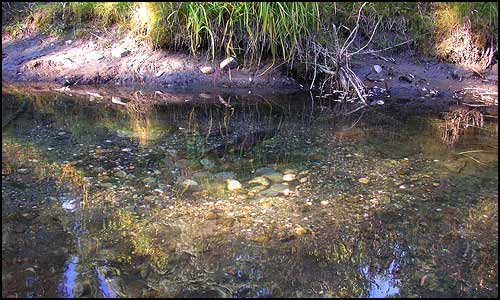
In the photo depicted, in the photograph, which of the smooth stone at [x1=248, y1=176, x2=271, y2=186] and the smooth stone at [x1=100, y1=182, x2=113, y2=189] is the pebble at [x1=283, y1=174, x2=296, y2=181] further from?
the smooth stone at [x1=100, y1=182, x2=113, y2=189]

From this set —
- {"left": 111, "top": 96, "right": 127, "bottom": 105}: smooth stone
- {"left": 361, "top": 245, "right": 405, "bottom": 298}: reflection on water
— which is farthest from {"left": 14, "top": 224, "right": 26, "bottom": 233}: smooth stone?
{"left": 111, "top": 96, "right": 127, "bottom": 105}: smooth stone

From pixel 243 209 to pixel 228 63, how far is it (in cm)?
359

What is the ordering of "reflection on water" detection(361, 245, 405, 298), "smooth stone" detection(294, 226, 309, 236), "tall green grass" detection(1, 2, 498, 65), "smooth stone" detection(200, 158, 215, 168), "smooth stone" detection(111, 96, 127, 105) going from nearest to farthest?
"reflection on water" detection(361, 245, 405, 298) → "smooth stone" detection(294, 226, 309, 236) → "smooth stone" detection(200, 158, 215, 168) → "smooth stone" detection(111, 96, 127, 105) → "tall green grass" detection(1, 2, 498, 65)

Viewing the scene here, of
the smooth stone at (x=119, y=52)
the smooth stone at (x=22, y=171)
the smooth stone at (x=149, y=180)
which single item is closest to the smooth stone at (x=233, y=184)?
the smooth stone at (x=149, y=180)

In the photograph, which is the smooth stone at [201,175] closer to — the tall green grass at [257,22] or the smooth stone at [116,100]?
the smooth stone at [116,100]

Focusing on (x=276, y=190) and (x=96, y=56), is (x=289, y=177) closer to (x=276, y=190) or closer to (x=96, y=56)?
(x=276, y=190)

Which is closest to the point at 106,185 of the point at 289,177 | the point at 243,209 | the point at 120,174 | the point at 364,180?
the point at 120,174

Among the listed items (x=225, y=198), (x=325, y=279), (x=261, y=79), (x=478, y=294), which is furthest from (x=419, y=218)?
(x=261, y=79)

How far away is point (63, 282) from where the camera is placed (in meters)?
2.12

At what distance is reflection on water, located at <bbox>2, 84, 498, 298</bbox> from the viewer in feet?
7.27

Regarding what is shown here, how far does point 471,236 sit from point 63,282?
2.10 meters

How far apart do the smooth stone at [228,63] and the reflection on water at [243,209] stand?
5.55 ft

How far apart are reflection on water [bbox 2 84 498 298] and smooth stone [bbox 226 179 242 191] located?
0.05ft

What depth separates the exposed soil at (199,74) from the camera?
6.03m
